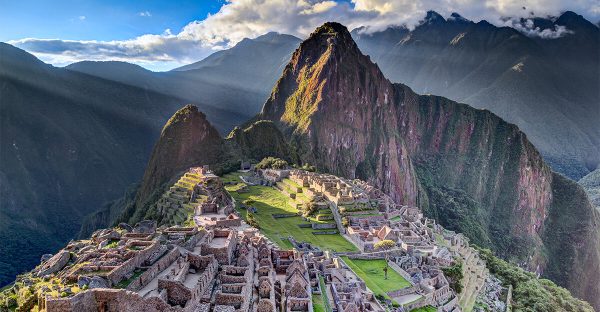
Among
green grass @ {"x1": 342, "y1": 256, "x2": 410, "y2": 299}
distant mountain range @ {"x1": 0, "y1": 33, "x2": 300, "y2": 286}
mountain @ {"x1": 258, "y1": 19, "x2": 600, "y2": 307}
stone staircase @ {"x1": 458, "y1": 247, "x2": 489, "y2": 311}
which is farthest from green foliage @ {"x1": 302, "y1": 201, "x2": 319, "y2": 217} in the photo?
mountain @ {"x1": 258, "y1": 19, "x2": 600, "y2": 307}

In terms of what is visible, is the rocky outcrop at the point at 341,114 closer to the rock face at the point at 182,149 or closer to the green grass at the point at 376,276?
the rock face at the point at 182,149

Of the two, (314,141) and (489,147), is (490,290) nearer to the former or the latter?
(314,141)

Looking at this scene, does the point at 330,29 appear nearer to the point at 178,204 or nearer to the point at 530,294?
the point at 178,204

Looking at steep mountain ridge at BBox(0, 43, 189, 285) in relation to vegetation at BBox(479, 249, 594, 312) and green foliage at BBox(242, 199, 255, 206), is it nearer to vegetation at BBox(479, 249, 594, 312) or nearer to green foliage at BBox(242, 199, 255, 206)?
green foliage at BBox(242, 199, 255, 206)

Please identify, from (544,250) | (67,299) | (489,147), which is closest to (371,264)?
(67,299)

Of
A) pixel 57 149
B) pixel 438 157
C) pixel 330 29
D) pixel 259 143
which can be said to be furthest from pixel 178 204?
pixel 438 157
